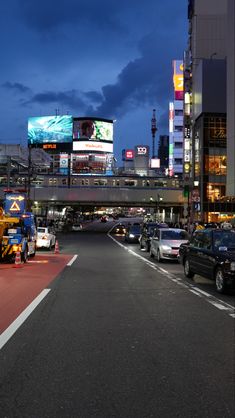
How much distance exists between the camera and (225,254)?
12.9m

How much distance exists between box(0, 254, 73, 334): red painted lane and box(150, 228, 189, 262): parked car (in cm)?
419

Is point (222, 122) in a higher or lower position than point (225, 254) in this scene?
higher

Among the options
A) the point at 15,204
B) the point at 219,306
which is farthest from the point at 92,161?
the point at 219,306

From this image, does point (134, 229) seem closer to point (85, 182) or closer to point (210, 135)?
point (210, 135)

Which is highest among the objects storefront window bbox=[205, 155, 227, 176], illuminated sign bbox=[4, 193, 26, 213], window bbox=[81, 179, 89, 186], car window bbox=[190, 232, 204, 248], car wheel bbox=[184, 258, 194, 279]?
storefront window bbox=[205, 155, 227, 176]

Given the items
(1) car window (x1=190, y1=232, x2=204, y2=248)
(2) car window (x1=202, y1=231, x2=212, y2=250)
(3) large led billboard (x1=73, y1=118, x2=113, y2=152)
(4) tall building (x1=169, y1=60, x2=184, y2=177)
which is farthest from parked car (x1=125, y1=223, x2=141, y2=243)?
(3) large led billboard (x1=73, y1=118, x2=113, y2=152)

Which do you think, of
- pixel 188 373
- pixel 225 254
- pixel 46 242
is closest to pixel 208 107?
pixel 46 242

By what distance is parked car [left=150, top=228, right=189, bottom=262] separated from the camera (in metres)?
22.1

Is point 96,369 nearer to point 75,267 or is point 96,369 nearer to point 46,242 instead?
point 75,267

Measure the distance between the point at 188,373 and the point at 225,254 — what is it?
23.6 ft

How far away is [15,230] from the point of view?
21406mm

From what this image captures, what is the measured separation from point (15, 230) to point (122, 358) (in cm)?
1538

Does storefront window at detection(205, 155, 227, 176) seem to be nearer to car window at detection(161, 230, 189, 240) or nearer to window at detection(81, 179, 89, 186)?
window at detection(81, 179, 89, 186)

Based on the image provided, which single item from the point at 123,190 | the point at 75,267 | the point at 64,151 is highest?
the point at 64,151
